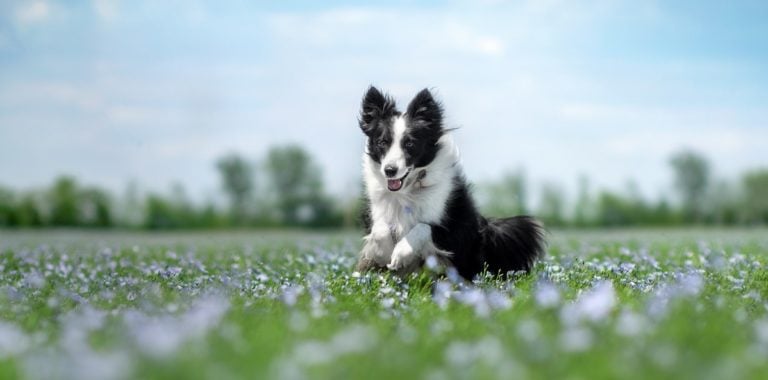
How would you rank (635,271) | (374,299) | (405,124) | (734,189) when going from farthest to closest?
(734,189) → (635,271) → (405,124) → (374,299)

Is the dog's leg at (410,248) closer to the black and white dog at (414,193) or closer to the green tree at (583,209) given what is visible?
the black and white dog at (414,193)

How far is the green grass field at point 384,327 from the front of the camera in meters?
3.16

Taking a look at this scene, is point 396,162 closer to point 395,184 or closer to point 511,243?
point 395,184

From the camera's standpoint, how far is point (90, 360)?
2.86 m

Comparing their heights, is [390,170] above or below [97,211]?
above

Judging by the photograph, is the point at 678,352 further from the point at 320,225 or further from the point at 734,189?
the point at 734,189

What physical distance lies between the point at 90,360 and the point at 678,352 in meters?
2.39

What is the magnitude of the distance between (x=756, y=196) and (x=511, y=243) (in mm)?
32069

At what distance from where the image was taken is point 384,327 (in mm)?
4762

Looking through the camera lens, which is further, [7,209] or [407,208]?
[7,209]

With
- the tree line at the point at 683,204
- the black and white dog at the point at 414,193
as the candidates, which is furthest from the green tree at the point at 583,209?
the black and white dog at the point at 414,193

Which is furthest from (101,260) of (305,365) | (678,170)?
(678,170)

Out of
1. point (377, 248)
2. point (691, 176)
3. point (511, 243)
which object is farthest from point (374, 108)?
point (691, 176)

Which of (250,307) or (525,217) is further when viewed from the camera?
(525,217)
